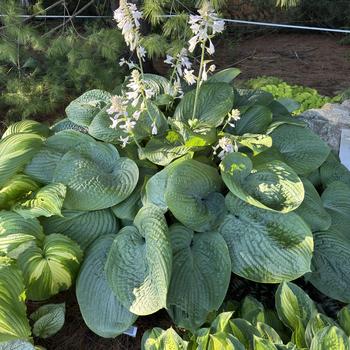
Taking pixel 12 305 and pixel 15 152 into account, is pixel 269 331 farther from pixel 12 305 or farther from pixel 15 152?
pixel 15 152

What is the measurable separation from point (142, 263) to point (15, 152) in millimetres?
588

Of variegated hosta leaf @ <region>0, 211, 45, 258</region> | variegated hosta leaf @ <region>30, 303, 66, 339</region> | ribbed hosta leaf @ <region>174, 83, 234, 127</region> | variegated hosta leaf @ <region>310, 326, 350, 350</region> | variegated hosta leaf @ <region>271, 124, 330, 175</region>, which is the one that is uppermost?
ribbed hosta leaf @ <region>174, 83, 234, 127</region>

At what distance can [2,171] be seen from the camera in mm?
1537

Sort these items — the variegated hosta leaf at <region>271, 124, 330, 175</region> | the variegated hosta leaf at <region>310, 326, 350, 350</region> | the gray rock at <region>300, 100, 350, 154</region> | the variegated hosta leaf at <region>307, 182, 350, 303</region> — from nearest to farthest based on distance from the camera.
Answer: the variegated hosta leaf at <region>310, 326, 350, 350</region>, the variegated hosta leaf at <region>307, 182, 350, 303</region>, the variegated hosta leaf at <region>271, 124, 330, 175</region>, the gray rock at <region>300, 100, 350, 154</region>

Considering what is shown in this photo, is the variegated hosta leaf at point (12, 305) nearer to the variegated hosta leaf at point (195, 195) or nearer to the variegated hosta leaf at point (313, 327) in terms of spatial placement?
the variegated hosta leaf at point (195, 195)

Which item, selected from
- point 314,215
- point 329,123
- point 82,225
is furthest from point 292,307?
point 329,123

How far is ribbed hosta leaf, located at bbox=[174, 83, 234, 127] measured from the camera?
5.61ft

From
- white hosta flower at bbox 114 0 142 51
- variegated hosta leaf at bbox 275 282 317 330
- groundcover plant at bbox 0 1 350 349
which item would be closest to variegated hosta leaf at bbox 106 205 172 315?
groundcover plant at bbox 0 1 350 349

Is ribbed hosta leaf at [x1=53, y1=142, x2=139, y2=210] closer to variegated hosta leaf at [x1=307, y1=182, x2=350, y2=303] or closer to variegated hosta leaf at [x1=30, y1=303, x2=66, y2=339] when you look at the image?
variegated hosta leaf at [x1=30, y1=303, x2=66, y2=339]

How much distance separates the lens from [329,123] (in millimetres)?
2416

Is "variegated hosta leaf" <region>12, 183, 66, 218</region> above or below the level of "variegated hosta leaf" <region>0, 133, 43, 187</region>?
below

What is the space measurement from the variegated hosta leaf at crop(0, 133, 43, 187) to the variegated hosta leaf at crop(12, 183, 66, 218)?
0.13m

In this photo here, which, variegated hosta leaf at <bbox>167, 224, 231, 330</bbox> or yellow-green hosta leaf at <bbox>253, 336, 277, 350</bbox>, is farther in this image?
variegated hosta leaf at <bbox>167, 224, 231, 330</bbox>

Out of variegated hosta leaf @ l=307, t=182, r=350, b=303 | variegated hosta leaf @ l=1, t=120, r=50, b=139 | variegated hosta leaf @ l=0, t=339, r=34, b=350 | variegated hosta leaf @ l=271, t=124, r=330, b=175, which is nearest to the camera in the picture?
variegated hosta leaf @ l=0, t=339, r=34, b=350
